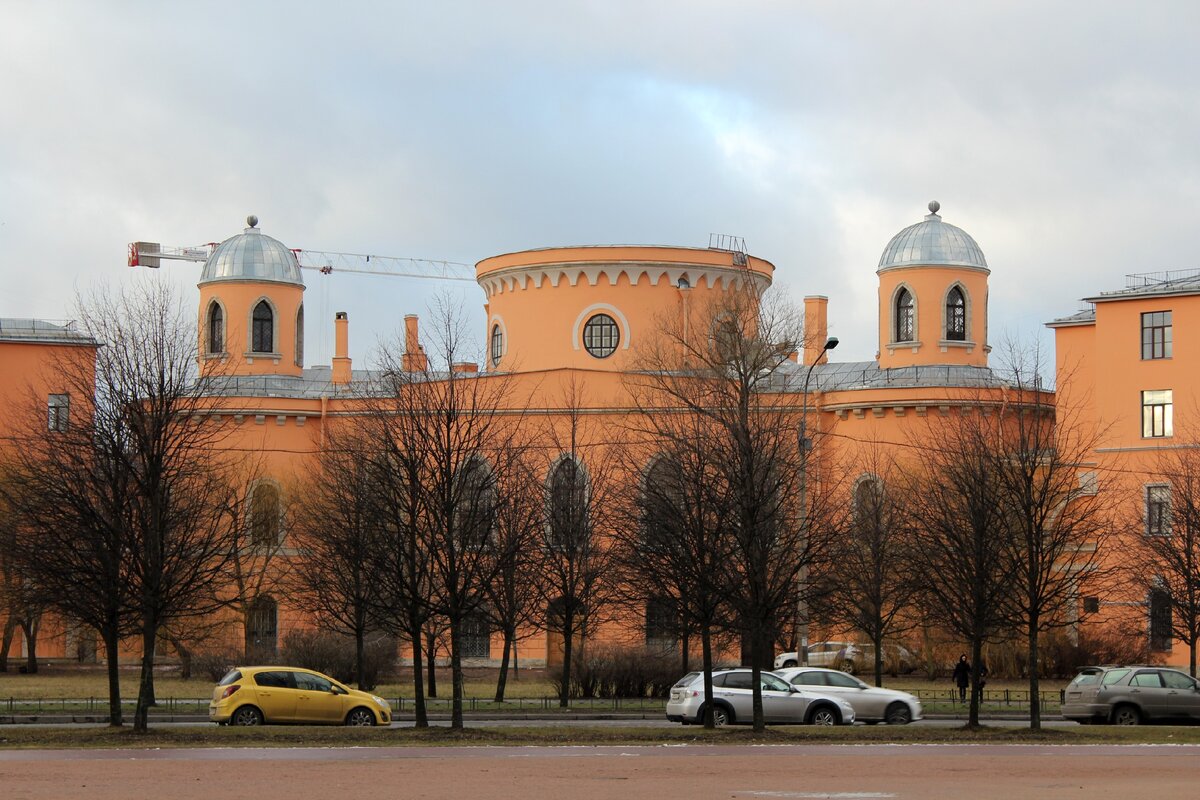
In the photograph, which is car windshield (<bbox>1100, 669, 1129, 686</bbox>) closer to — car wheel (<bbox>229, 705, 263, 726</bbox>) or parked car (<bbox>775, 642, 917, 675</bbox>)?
car wheel (<bbox>229, 705, 263, 726</bbox>)

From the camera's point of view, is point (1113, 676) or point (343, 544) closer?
point (1113, 676)

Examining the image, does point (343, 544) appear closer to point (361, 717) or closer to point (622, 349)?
point (361, 717)

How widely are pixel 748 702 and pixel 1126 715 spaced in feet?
23.7

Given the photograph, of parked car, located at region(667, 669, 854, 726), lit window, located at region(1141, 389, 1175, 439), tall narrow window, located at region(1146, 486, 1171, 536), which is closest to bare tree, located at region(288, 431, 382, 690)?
parked car, located at region(667, 669, 854, 726)

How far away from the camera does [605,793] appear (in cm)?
2042

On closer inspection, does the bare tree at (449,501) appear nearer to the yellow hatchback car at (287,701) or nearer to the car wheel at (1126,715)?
the yellow hatchback car at (287,701)

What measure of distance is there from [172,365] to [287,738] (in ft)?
22.9

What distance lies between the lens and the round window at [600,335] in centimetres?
6091

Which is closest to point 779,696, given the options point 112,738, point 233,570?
point 112,738

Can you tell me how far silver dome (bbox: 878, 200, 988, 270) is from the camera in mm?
59812

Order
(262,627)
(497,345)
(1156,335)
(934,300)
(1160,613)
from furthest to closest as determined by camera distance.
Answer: (497,345), (262,627), (934,300), (1156,335), (1160,613)

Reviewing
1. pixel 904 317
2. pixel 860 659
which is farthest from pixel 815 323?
pixel 860 659

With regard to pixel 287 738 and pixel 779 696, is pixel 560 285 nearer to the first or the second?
pixel 779 696

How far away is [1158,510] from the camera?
49.2m
